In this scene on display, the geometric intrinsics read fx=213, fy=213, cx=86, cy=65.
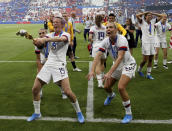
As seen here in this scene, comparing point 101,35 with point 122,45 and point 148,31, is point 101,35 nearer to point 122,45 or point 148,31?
point 148,31

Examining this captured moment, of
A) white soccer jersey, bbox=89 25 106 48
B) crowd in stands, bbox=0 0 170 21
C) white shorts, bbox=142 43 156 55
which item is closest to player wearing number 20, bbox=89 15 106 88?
white soccer jersey, bbox=89 25 106 48

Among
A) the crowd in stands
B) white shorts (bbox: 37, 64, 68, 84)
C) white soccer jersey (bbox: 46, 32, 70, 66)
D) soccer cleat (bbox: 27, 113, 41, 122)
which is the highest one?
the crowd in stands

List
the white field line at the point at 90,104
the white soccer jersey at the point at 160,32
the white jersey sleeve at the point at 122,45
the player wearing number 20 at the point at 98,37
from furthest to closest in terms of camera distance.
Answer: the white soccer jersey at the point at 160,32, the player wearing number 20 at the point at 98,37, the white field line at the point at 90,104, the white jersey sleeve at the point at 122,45

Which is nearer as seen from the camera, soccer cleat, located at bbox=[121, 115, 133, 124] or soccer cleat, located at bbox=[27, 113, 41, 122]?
soccer cleat, located at bbox=[121, 115, 133, 124]

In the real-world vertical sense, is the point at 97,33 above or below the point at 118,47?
above

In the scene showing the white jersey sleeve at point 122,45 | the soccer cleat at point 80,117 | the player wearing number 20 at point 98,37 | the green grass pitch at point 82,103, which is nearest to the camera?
the white jersey sleeve at point 122,45

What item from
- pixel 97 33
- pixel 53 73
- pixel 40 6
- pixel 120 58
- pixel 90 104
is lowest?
pixel 90 104

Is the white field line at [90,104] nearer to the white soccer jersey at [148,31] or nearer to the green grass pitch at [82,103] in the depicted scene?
the green grass pitch at [82,103]

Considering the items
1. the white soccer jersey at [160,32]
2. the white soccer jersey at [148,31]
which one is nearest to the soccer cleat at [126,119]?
the white soccer jersey at [148,31]

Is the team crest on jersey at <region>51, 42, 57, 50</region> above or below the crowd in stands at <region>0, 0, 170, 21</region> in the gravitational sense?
below

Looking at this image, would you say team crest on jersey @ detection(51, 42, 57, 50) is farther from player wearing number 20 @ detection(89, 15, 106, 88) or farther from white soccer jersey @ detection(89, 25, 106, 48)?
white soccer jersey @ detection(89, 25, 106, 48)

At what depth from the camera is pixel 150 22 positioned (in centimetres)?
737

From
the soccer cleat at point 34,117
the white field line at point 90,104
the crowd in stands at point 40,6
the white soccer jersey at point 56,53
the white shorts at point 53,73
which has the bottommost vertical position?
the white field line at point 90,104

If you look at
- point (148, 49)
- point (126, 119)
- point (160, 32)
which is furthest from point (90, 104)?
point (160, 32)
